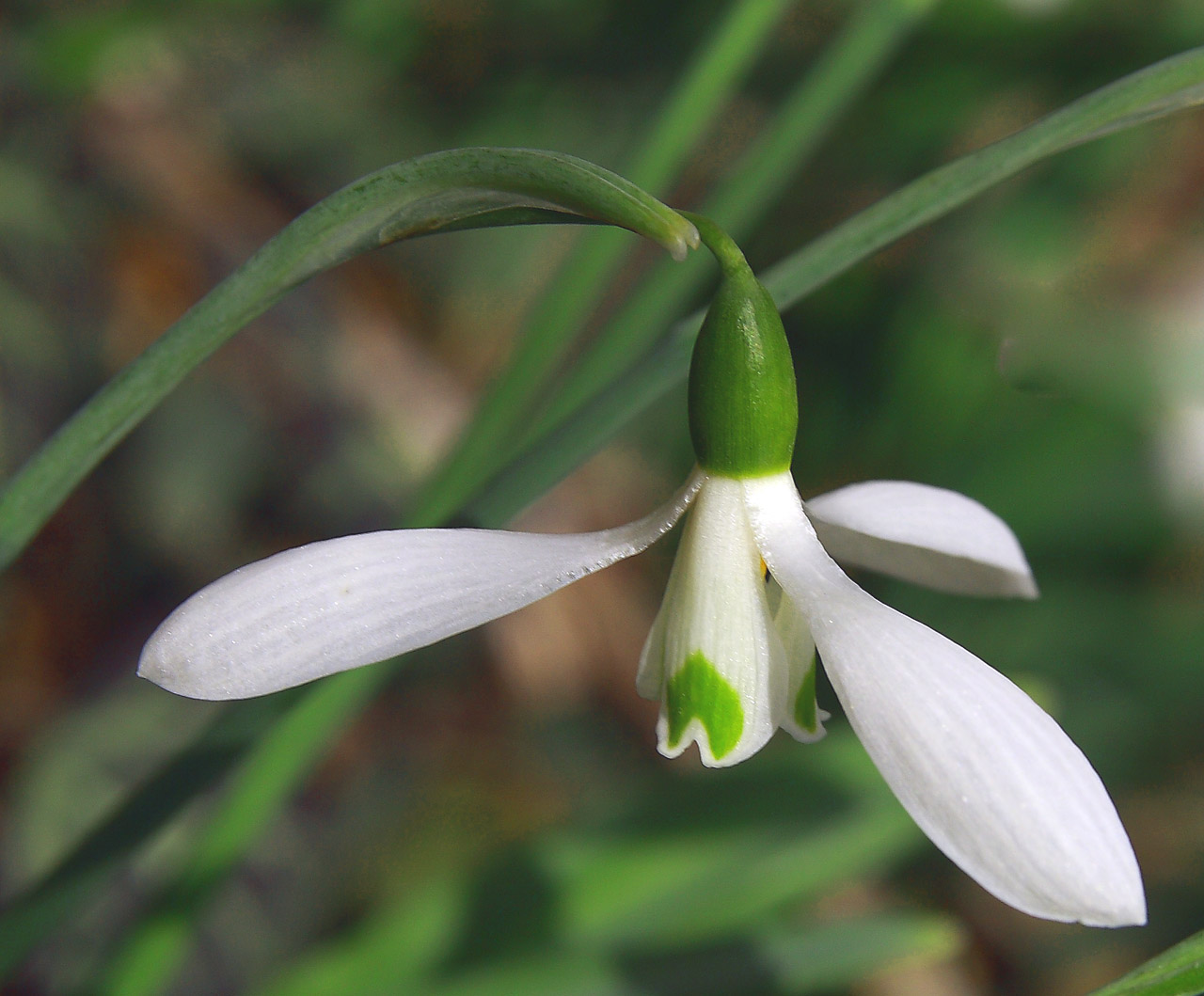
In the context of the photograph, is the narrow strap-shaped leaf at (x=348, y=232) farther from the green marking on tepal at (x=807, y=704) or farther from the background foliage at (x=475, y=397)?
the background foliage at (x=475, y=397)

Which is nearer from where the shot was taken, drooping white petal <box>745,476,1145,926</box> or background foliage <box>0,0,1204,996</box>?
drooping white petal <box>745,476,1145,926</box>

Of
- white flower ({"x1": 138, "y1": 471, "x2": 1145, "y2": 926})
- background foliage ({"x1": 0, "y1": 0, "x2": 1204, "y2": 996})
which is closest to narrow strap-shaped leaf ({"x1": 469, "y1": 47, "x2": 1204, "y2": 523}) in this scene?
white flower ({"x1": 138, "y1": 471, "x2": 1145, "y2": 926})

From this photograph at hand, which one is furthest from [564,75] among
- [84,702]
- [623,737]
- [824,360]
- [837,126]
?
[84,702]

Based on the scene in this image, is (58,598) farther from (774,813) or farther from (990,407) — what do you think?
(990,407)

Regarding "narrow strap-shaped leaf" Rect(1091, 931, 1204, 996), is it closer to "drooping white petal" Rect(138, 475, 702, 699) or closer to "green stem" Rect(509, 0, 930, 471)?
"drooping white petal" Rect(138, 475, 702, 699)

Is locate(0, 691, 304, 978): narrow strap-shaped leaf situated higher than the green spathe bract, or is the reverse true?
locate(0, 691, 304, 978): narrow strap-shaped leaf

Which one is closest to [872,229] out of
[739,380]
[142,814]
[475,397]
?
[739,380]

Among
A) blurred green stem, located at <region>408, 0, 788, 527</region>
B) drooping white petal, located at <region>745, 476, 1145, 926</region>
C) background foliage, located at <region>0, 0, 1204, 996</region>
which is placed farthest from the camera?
background foliage, located at <region>0, 0, 1204, 996</region>
